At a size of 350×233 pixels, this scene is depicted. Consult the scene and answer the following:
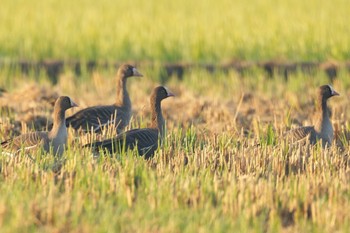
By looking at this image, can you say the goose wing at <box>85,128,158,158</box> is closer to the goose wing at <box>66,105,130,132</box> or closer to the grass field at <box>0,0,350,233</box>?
the grass field at <box>0,0,350,233</box>

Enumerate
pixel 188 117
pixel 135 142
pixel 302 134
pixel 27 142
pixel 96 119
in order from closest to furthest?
1. pixel 27 142
2. pixel 135 142
3. pixel 302 134
4. pixel 96 119
5. pixel 188 117

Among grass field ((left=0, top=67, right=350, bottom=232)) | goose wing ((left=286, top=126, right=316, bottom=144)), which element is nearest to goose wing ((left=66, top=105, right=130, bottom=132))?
grass field ((left=0, top=67, right=350, bottom=232))

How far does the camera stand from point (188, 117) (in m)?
11.8

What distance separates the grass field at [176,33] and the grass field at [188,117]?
42 millimetres

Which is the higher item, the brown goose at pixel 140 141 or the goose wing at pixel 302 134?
the brown goose at pixel 140 141

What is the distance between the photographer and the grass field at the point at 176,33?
1675cm

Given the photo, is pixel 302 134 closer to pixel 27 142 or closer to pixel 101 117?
pixel 101 117

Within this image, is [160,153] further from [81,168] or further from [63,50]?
[63,50]

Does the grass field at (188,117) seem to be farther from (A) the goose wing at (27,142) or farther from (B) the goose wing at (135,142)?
(A) the goose wing at (27,142)

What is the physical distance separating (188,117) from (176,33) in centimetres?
689

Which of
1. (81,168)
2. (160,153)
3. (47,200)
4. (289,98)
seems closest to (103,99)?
(289,98)

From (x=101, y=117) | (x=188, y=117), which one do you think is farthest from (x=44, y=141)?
(x=188, y=117)

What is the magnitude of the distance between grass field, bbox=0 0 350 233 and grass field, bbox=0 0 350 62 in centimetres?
4

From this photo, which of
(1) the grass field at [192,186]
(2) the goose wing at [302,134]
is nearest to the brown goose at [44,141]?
(1) the grass field at [192,186]
